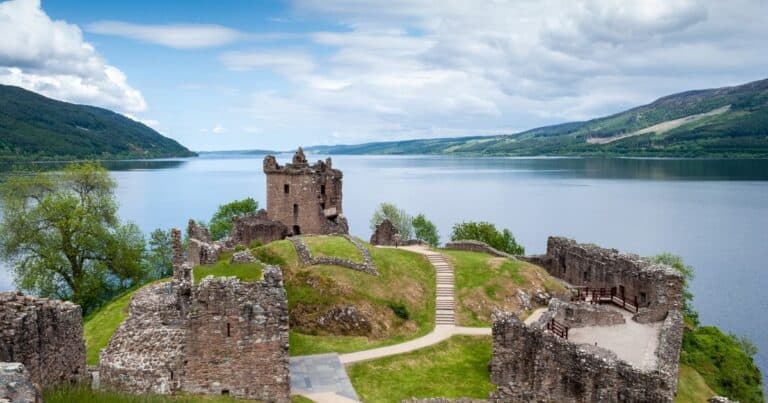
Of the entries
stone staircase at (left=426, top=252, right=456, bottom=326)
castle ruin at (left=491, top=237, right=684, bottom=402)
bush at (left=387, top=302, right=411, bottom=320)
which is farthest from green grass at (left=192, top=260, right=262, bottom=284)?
stone staircase at (left=426, top=252, right=456, bottom=326)

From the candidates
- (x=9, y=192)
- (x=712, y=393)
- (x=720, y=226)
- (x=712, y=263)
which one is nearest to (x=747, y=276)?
(x=712, y=263)

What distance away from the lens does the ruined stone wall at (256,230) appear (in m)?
51.6

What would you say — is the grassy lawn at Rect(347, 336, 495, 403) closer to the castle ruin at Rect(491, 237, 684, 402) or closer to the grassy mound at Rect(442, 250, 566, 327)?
the castle ruin at Rect(491, 237, 684, 402)

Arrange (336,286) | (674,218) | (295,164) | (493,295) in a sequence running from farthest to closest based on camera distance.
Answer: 1. (674,218)
2. (295,164)
3. (493,295)
4. (336,286)

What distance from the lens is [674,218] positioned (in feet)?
402

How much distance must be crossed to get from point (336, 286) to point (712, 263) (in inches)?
2891

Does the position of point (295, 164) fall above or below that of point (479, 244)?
above

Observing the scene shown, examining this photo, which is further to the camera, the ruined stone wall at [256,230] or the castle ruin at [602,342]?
the ruined stone wall at [256,230]

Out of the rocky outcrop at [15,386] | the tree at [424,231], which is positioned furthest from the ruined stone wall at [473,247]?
the rocky outcrop at [15,386]

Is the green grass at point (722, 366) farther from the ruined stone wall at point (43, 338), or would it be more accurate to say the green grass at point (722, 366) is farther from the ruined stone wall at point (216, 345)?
the ruined stone wall at point (43, 338)

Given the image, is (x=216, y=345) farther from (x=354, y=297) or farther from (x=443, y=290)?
(x=443, y=290)

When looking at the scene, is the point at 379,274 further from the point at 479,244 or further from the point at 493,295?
the point at 479,244

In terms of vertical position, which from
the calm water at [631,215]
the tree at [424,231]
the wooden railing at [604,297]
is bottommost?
the calm water at [631,215]

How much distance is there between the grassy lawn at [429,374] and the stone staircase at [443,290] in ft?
10.4
